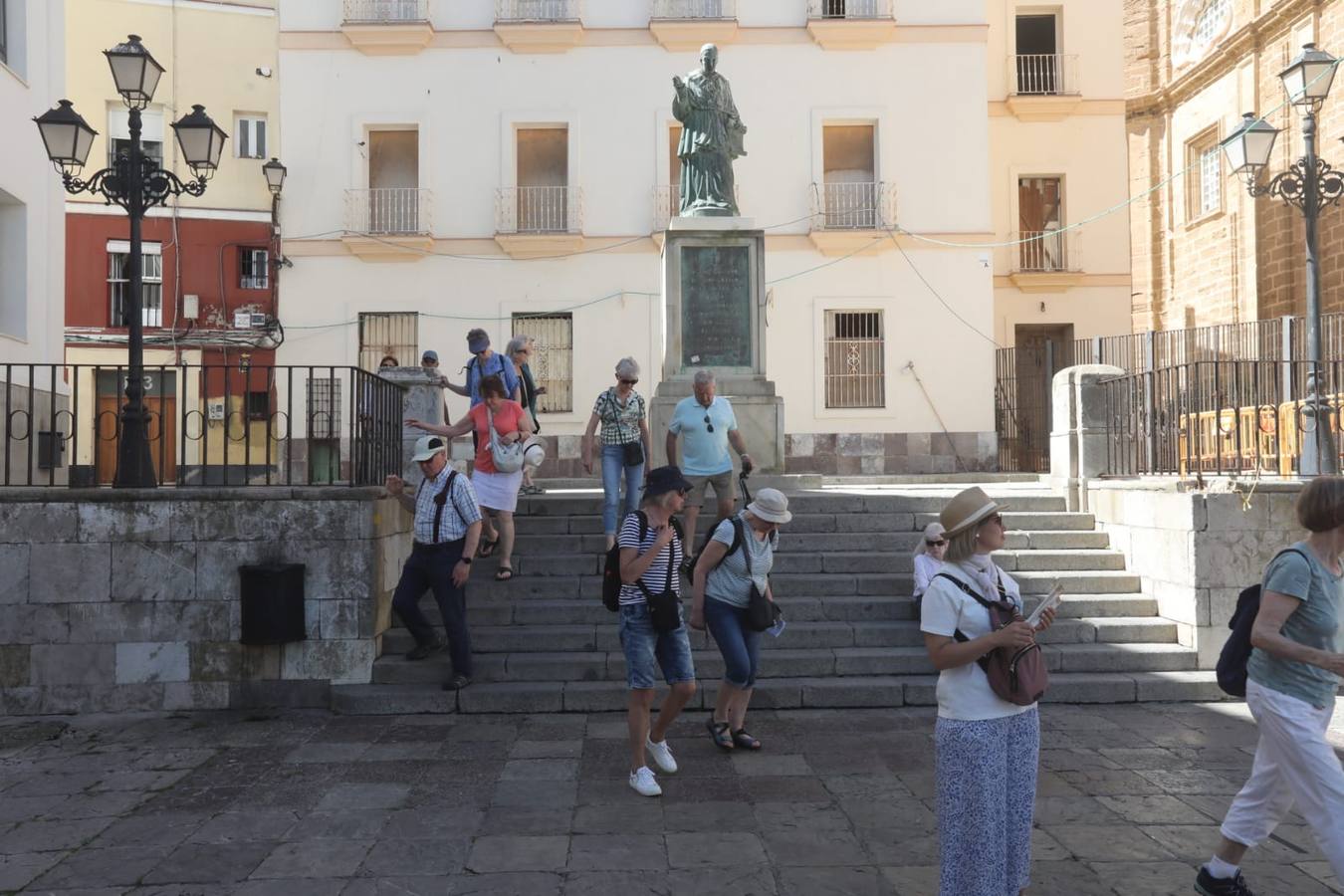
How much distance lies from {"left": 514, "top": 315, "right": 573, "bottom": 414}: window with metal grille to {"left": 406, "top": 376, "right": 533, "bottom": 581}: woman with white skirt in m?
11.8

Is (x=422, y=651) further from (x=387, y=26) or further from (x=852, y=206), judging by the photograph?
(x=387, y=26)

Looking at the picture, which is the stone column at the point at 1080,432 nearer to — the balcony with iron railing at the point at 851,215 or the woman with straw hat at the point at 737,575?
the woman with straw hat at the point at 737,575

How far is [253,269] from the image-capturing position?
80.7 feet

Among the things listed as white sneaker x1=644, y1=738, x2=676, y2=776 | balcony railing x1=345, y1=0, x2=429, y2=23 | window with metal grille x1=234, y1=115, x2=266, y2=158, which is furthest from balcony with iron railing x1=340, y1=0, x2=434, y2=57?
white sneaker x1=644, y1=738, x2=676, y2=776

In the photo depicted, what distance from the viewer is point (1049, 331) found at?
2383 centimetres

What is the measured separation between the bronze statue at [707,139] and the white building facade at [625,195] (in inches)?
321

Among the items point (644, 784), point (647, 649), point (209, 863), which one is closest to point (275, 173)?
point (647, 649)

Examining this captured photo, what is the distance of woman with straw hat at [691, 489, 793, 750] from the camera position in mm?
6434

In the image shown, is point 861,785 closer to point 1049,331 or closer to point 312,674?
point 312,674

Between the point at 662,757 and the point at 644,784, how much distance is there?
410mm

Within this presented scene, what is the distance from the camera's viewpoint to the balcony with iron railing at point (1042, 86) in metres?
23.0

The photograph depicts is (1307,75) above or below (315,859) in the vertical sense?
above

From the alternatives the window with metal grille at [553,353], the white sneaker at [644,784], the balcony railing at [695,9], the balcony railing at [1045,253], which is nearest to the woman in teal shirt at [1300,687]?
the white sneaker at [644,784]

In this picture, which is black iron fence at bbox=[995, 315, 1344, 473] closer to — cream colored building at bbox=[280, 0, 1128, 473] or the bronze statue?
cream colored building at bbox=[280, 0, 1128, 473]
